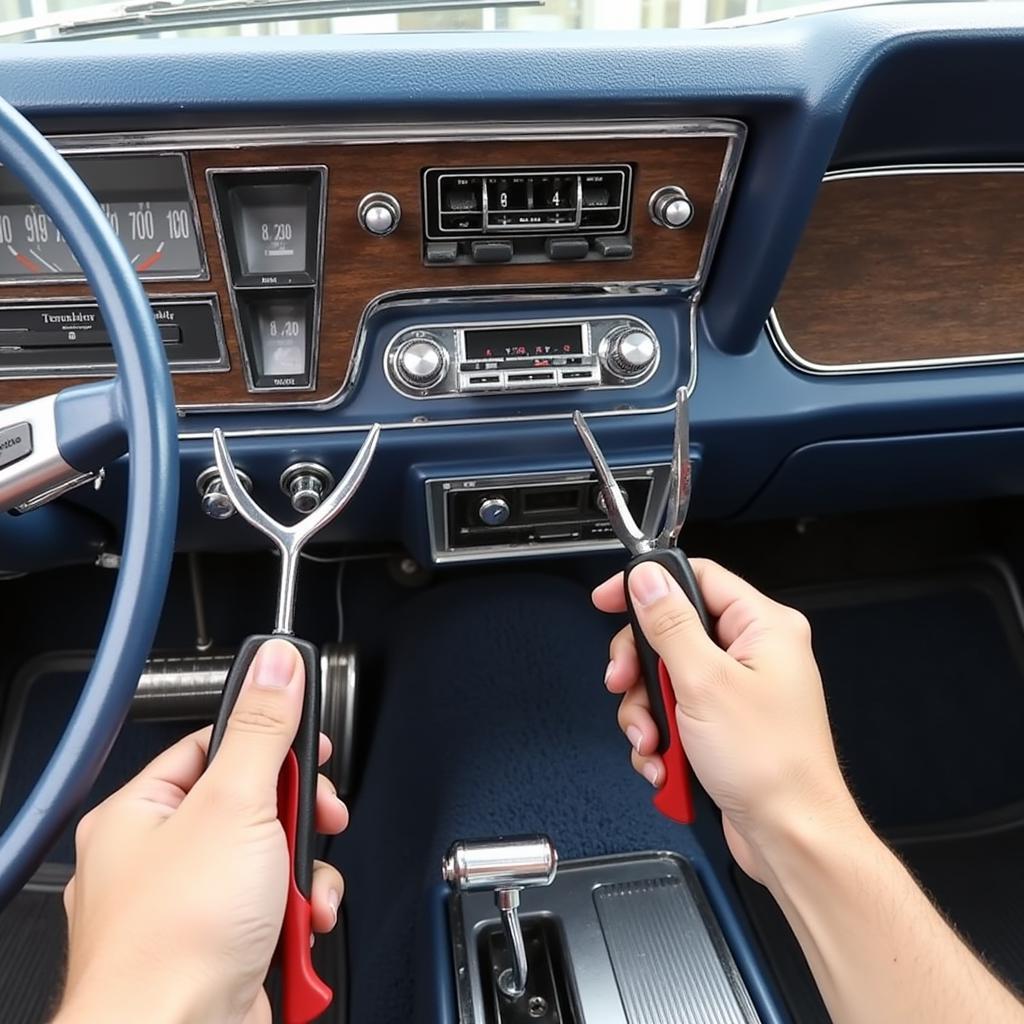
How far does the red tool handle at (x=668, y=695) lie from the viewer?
62 centimetres

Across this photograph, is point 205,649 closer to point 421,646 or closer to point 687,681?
point 421,646

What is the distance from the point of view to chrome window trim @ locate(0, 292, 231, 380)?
826mm

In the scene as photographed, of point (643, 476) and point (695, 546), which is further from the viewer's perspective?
point (695, 546)

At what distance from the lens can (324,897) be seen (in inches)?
22.0

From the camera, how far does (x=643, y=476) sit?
970mm

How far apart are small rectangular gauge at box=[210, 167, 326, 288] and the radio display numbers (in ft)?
0.55

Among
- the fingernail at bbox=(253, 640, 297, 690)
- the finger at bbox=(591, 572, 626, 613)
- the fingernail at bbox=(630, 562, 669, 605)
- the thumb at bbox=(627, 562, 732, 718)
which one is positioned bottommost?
the finger at bbox=(591, 572, 626, 613)

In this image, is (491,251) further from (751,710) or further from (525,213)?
(751,710)

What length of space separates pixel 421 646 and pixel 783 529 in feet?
2.13

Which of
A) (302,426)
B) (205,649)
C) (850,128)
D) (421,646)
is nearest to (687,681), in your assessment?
(302,426)

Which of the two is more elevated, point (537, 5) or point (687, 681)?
point (537, 5)

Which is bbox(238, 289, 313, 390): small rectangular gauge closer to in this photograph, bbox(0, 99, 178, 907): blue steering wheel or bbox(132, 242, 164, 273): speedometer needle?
bbox(132, 242, 164, 273): speedometer needle

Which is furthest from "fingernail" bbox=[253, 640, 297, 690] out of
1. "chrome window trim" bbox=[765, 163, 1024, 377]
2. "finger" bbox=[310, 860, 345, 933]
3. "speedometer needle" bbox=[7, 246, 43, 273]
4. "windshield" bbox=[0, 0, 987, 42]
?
"windshield" bbox=[0, 0, 987, 42]

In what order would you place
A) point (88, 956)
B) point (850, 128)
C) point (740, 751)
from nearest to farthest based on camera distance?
point (88, 956) → point (740, 751) → point (850, 128)
